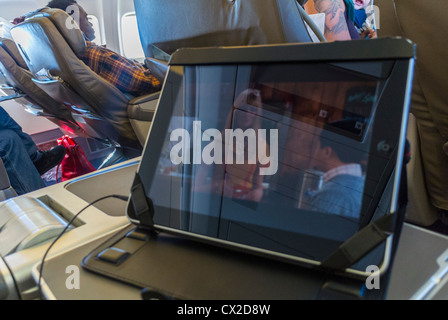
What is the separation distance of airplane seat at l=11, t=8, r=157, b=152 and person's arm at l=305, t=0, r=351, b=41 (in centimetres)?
83

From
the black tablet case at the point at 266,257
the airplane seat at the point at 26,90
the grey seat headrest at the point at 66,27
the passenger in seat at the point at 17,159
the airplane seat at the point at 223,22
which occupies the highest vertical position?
the airplane seat at the point at 223,22

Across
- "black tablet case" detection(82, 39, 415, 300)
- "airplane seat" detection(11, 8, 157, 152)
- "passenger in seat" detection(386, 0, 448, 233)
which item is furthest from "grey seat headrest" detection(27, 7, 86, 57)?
"passenger in seat" detection(386, 0, 448, 233)

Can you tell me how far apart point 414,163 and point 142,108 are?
115 cm

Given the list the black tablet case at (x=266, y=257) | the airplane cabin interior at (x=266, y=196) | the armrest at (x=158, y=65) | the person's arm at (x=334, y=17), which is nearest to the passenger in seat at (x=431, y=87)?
the airplane cabin interior at (x=266, y=196)

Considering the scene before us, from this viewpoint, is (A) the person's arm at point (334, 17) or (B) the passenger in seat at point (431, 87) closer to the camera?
(B) the passenger in seat at point (431, 87)

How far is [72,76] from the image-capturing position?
1456 mm

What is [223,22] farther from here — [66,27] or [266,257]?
[66,27]

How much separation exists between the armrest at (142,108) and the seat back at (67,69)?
44mm

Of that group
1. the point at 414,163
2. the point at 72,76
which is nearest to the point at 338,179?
the point at 414,163

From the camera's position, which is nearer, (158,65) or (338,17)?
(158,65)

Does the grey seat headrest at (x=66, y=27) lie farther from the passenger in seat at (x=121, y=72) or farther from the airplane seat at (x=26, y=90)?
the airplane seat at (x=26, y=90)

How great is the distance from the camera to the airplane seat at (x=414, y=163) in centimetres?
72

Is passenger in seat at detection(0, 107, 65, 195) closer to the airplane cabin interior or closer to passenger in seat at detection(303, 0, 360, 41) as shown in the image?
the airplane cabin interior

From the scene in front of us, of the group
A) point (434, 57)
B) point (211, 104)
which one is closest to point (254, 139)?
point (211, 104)
